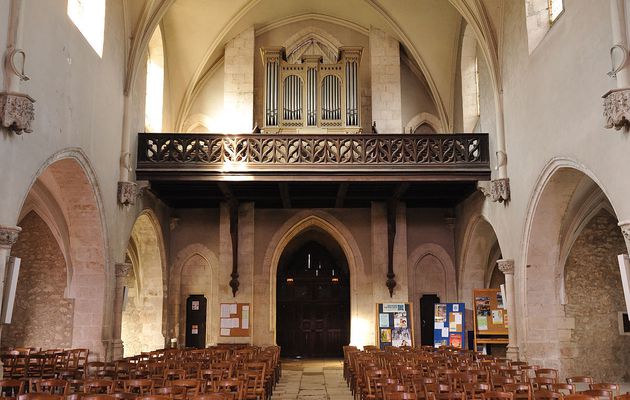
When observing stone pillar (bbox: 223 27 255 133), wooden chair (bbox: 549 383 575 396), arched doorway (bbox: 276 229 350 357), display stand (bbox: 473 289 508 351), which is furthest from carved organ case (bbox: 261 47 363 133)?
wooden chair (bbox: 549 383 575 396)

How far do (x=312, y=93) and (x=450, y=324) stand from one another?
7.80m

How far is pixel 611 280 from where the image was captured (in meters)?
15.6

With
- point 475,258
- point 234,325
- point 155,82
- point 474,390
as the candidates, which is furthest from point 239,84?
point 474,390

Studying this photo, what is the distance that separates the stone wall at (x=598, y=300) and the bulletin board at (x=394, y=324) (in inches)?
192

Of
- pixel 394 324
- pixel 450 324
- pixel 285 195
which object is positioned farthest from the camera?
pixel 394 324

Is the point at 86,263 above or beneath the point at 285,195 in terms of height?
beneath

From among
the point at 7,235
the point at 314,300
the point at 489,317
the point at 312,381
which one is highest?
the point at 7,235

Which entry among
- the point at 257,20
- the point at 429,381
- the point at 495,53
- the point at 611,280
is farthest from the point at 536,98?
the point at 257,20

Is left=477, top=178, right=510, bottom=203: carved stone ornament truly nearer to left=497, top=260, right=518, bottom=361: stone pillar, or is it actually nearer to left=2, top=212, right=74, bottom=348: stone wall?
left=497, top=260, right=518, bottom=361: stone pillar

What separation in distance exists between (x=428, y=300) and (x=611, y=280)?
19.9 feet

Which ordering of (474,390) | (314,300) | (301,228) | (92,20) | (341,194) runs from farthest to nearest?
(314,300), (301,228), (341,194), (92,20), (474,390)

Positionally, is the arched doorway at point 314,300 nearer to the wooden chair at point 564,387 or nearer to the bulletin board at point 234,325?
the bulletin board at point 234,325

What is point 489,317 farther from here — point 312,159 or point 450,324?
point 312,159

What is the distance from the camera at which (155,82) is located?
18891mm
